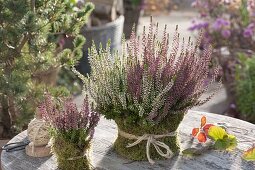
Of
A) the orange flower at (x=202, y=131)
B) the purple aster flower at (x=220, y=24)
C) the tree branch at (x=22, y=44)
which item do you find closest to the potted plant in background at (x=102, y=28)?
the purple aster flower at (x=220, y=24)

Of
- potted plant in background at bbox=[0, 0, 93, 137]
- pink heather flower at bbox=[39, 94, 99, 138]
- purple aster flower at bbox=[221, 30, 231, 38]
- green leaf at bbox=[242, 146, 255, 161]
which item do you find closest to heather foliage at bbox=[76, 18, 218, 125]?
pink heather flower at bbox=[39, 94, 99, 138]

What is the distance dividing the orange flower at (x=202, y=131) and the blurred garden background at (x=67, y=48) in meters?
0.24

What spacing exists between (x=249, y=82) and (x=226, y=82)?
462 mm

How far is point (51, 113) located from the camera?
223 centimetres

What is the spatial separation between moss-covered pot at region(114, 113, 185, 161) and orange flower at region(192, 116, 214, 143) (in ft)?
0.47

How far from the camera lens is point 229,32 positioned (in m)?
5.18

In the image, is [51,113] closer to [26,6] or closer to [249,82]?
[26,6]

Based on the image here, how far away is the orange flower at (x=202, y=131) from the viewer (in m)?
2.50

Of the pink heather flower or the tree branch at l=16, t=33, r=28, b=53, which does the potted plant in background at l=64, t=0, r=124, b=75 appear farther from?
the pink heather flower

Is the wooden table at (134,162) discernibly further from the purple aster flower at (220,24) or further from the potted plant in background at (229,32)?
the purple aster flower at (220,24)

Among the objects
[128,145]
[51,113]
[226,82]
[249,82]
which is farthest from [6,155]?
[226,82]

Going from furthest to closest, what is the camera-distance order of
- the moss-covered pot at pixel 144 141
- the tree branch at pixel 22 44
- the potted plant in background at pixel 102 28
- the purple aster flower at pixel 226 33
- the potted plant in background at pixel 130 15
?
the potted plant in background at pixel 130 15
the potted plant in background at pixel 102 28
the purple aster flower at pixel 226 33
the tree branch at pixel 22 44
the moss-covered pot at pixel 144 141

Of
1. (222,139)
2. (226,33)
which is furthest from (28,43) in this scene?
(226,33)

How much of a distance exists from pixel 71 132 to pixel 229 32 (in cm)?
332
